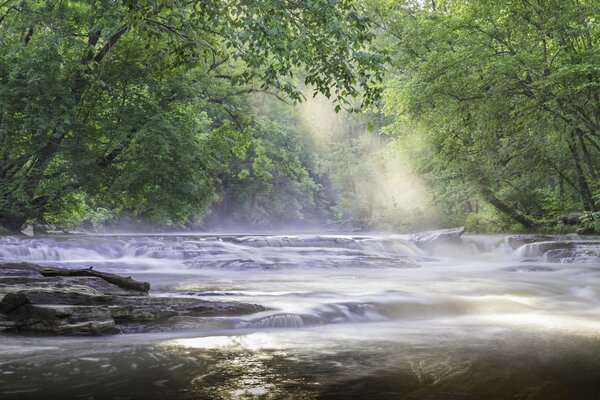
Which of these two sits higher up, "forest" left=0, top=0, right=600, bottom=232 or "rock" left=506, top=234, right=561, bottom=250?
"forest" left=0, top=0, right=600, bottom=232

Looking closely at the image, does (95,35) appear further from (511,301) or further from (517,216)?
(517,216)

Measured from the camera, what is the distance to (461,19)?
57.8 ft

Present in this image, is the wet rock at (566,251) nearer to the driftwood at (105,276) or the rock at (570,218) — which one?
the rock at (570,218)

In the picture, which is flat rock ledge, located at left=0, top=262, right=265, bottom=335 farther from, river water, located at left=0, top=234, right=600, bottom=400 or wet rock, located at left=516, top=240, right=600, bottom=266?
wet rock, located at left=516, top=240, right=600, bottom=266

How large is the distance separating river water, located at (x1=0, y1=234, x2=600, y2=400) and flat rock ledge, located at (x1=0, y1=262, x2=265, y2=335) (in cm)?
27

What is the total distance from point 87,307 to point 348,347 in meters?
3.25

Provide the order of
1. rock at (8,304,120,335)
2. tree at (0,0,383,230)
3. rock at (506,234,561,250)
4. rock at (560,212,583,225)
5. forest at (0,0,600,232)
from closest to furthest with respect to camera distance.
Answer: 1. rock at (8,304,120,335)
2. forest at (0,0,600,232)
3. tree at (0,0,383,230)
4. rock at (506,234,561,250)
5. rock at (560,212,583,225)

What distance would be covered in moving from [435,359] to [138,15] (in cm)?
490

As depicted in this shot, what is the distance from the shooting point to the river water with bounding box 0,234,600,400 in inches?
196

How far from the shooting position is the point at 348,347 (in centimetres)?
675

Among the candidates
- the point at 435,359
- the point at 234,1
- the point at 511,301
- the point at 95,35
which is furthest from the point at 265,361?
the point at 95,35

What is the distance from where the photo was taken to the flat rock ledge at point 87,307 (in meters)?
7.11

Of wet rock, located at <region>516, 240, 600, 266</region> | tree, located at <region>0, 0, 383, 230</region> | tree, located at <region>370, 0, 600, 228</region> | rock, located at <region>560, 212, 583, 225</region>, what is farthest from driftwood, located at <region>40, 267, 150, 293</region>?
rock, located at <region>560, 212, 583, 225</region>

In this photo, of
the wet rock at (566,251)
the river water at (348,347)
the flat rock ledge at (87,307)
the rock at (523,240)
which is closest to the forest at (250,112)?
the rock at (523,240)
